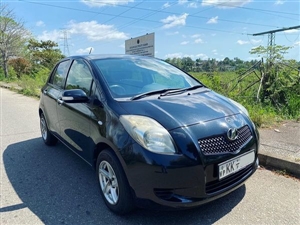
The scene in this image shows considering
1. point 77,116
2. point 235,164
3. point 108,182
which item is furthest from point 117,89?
point 235,164

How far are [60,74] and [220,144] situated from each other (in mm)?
2953

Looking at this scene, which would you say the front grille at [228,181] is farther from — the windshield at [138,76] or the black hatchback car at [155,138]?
the windshield at [138,76]

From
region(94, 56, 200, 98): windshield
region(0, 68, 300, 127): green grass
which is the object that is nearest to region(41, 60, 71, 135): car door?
region(94, 56, 200, 98): windshield

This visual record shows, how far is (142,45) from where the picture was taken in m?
7.58

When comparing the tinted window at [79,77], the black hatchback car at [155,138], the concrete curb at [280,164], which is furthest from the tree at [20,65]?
the concrete curb at [280,164]

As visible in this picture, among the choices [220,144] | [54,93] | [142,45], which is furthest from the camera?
[142,45]

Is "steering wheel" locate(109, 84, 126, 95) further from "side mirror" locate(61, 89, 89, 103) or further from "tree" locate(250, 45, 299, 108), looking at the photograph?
"tree" locate(250, 45, 299, 108)

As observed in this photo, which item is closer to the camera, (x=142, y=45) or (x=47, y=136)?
(x=47, y=136)

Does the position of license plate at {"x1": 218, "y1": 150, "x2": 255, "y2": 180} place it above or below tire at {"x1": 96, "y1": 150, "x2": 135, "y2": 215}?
above

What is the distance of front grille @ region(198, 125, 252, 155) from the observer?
6.61ft

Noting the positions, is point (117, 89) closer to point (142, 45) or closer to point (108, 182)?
point (108, 182)

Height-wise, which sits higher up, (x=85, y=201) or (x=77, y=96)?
(x=77, y=96)

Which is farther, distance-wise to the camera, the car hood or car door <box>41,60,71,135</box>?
car door <box>41,60,71,135</box>

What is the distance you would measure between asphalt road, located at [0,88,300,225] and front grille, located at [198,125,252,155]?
2.28 feet
